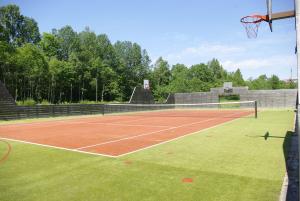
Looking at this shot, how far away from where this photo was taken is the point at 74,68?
61.7 metres

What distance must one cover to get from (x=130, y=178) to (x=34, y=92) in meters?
55.3

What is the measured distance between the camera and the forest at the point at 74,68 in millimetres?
49000

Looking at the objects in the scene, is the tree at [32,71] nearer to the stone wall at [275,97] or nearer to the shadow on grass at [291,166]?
the stone wall at [275,97]

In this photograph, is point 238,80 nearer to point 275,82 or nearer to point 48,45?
point 275,82

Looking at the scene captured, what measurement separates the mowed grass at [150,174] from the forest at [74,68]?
42359 millimetres

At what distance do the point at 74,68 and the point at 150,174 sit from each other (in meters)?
58.6

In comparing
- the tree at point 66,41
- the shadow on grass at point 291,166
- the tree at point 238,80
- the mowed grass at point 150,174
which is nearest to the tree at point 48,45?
the tree at point 66,41

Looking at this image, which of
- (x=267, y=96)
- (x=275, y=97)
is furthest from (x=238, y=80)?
(x=275, y=97)

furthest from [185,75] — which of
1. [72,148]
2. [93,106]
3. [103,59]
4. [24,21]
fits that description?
[72,148]

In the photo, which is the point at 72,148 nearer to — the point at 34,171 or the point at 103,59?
the point at 34,171

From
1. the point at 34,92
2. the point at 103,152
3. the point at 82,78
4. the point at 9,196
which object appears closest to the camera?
the point at 9,196

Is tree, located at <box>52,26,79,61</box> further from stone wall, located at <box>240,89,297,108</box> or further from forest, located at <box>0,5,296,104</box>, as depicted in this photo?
stone wall, located at <box>240,89,297,108</box>

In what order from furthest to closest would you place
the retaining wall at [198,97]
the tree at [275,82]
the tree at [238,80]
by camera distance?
the tree at [238,80]
the tree at [275,82]
the retaining wall at [198,97]

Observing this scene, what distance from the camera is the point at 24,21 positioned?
67.4 m
